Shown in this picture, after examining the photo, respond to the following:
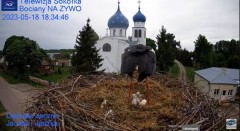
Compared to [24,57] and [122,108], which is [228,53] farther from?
[122,108]

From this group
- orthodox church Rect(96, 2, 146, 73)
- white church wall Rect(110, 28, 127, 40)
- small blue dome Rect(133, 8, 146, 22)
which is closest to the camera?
orthodox church Rect(96, 2, 146, 73)

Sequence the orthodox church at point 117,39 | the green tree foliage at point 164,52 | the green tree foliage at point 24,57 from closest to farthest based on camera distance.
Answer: the green tree foliage at point 24,57
the green tree foliage at point 164,52
the orthodox church at point 117,39

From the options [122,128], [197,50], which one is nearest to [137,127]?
[122,128]

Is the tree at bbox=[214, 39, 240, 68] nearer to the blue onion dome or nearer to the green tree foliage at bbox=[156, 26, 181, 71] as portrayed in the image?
the green tree foliage at bbox=[156, 26, 181, 71]

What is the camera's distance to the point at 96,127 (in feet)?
7.27

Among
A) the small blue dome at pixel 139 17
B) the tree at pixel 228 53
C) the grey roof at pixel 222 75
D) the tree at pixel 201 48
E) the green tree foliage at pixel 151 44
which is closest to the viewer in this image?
the grey roof at pixel 222 75

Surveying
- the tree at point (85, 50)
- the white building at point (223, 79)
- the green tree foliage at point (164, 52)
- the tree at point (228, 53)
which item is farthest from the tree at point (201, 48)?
the tree at point (85, 50)

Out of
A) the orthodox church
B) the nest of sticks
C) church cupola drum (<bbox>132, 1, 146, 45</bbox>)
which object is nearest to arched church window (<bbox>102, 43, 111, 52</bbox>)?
the orthodox church

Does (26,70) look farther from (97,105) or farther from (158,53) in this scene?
(158,53)

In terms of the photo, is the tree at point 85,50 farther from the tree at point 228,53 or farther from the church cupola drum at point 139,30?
the church cupola drum at point 139,30

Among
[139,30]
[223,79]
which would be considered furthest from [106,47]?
[223,79]

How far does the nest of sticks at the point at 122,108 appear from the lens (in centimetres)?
234

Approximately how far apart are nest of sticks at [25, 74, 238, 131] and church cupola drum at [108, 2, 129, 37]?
43.4ft

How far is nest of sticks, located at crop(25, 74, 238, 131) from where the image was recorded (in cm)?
234
